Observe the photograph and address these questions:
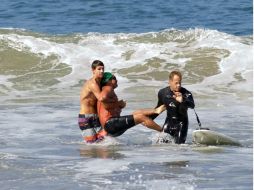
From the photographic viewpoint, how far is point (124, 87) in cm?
1495

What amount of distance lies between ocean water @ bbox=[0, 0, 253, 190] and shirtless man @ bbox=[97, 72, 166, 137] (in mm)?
196

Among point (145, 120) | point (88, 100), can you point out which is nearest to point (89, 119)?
point (88, 100)

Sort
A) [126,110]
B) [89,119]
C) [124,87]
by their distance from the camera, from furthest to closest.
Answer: [124,87]
[126,110]
[89,119]

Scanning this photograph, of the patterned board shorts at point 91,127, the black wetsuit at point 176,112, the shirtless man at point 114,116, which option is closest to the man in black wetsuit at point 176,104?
the black wetsuit at point 176,112

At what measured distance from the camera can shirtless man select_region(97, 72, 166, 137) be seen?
8969mm

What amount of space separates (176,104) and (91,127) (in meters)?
1.17

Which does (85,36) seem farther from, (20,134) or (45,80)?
(20,134)

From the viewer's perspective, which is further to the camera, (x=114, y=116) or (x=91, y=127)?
(x=91, y=127)

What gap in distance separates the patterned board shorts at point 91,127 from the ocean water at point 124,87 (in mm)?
144

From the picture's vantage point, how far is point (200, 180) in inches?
271

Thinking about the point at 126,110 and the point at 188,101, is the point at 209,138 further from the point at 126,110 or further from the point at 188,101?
the point at 126,110

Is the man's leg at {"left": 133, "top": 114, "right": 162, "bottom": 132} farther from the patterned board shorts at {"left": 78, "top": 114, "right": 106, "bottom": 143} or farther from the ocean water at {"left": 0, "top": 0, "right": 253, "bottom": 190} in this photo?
the patterned board shorts at {"left": 78, "top": 114, "right": 106, "bottom": 143}

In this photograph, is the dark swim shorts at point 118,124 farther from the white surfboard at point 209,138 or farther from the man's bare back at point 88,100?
the white surfboard at point 209,138

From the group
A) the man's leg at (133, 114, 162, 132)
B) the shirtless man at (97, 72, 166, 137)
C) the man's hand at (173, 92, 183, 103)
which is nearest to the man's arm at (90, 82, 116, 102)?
the shirtless man at (97, 72, 166, 137)
